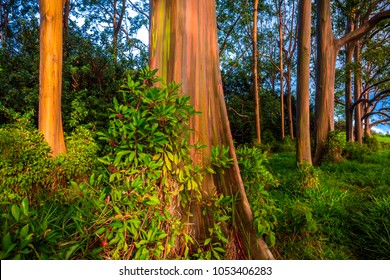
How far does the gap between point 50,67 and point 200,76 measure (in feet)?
16.2

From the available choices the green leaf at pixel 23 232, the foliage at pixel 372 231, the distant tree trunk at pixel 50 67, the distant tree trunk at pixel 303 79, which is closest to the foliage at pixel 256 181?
the foliage at pixel 372 231

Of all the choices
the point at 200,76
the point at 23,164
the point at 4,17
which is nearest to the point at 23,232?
the point at 200,76

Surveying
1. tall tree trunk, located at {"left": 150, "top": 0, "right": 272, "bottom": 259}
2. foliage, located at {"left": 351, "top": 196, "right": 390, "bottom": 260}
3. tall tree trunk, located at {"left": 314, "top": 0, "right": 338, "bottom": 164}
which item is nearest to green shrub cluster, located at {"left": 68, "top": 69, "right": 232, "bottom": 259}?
tall tree trunk, located at {"left": 150, "top": 0, "right": 272, "bottom": 259}

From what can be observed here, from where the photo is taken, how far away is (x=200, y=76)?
2482mm

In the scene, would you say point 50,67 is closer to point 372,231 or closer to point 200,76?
point 200,76

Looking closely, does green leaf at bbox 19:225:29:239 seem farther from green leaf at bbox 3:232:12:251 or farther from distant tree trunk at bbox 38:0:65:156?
distant tree trunk at bbox 38:0:65:156

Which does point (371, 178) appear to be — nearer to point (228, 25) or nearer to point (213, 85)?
point (213, 85)

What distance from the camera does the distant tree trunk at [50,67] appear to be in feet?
18.7

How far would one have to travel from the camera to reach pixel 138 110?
6.22ft

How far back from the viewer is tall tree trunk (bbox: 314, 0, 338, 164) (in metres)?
7.18

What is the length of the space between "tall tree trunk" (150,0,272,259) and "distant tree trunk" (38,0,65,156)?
14.6 feet

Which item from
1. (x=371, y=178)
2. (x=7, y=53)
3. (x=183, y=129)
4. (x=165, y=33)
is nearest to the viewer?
(x=183, y=129)
